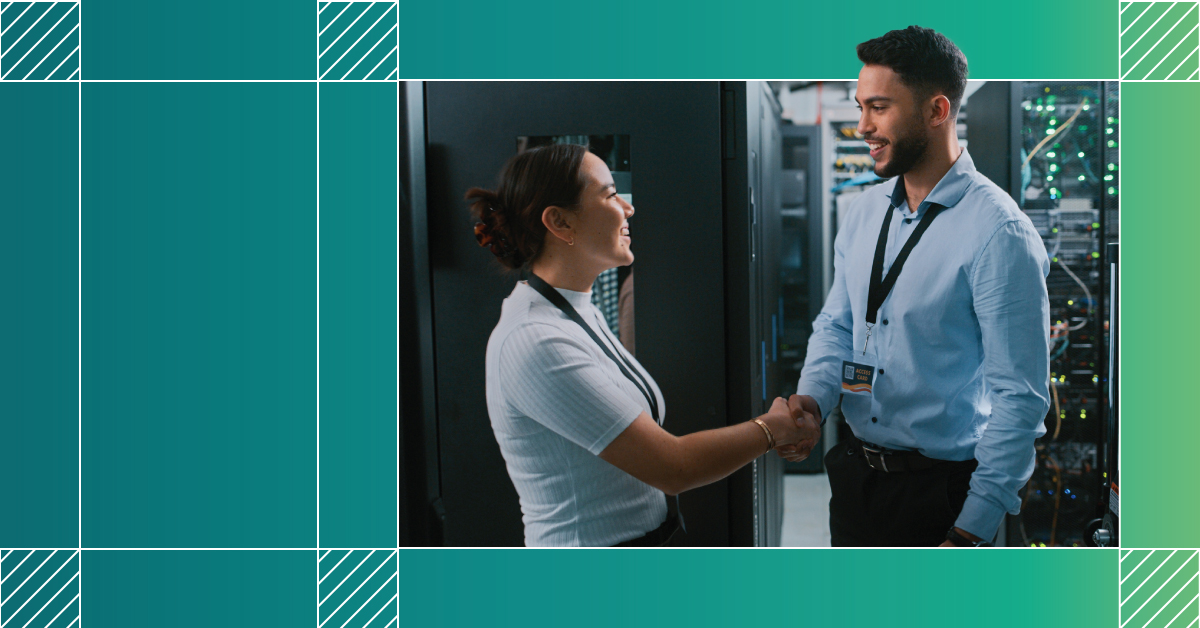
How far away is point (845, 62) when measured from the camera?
7.43 feet

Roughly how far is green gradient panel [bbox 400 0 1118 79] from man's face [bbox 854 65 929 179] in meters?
0.12

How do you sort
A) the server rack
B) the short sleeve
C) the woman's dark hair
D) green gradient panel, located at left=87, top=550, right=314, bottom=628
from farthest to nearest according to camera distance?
1. green gradient panel, located at left=87, top=550, right=314, bottom=628
2. the server rack
3. the woman's dark hair
4. the short sleeve

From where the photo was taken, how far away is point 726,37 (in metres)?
2.27

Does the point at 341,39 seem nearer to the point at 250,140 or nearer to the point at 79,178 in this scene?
the point at 250,140

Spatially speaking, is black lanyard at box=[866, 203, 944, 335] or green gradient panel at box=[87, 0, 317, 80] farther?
green gradient panel at box=[87, 0, 317, 80]

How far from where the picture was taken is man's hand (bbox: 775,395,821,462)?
2186 millimetres

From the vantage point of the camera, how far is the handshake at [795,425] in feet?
7.13

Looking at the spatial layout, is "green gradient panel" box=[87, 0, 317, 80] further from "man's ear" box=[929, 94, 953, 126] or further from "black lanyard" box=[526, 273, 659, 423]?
"man's ear" box=[929, 94, 953, 126]

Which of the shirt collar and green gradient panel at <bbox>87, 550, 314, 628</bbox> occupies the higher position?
the shirt collar

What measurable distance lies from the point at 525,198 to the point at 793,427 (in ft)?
2.77

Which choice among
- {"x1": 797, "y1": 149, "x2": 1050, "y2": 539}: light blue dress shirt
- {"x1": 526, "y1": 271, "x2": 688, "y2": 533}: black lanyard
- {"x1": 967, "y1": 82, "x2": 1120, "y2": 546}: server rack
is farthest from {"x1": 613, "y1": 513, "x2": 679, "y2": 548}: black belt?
{"x1": 967, "y1": 82, "x2": 1120, "y2": 546}: server rack

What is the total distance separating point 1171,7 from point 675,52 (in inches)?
49.3

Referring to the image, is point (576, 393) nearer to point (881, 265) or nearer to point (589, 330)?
point (589, 330)

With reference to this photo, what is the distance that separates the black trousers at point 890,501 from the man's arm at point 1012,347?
0.09 metres
